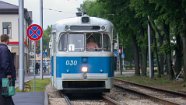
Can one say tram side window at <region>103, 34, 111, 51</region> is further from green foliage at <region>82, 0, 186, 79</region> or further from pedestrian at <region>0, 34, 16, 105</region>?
pedestrian at <region>0, 34, 16, 105</region>

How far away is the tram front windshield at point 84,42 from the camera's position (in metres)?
21.7

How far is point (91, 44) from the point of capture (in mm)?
21922

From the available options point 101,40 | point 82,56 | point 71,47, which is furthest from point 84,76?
point 101,40

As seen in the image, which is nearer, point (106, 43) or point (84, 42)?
point (84, 42)

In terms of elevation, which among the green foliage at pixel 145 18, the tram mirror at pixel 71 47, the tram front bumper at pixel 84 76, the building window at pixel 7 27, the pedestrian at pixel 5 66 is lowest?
the tram front bumper at pixel 84 76

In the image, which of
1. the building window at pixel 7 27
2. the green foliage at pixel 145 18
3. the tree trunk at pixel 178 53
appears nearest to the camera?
the green foliage at pixel 145 18

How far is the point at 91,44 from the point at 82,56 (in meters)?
0.70

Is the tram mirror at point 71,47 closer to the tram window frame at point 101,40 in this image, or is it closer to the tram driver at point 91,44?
the tram driver at point 91,44

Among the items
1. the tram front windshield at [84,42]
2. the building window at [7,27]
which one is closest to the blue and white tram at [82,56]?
the tram front windshield at [84,42]

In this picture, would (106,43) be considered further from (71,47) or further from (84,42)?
(71,47)

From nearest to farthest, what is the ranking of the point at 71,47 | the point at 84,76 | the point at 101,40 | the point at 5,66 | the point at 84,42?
the point at 5,66
the point at 84,76
the point at 71,47
the point at 84,42
the point at 101,40

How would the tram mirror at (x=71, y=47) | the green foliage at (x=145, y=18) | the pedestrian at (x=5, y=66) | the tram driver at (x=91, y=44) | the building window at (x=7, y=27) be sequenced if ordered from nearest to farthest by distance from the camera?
the pedestrian at (x=5, y=66) < the tram mirror at (x=71, y=47) < the tram driver at (x=91, y=44) < the green foliage at (x=145, y=18) < the building window at (x=7, y=27)

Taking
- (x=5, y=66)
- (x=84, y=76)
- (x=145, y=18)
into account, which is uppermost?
(x=145, y=18)

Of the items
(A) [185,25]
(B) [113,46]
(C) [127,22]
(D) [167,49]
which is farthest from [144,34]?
(B) [113,46]
